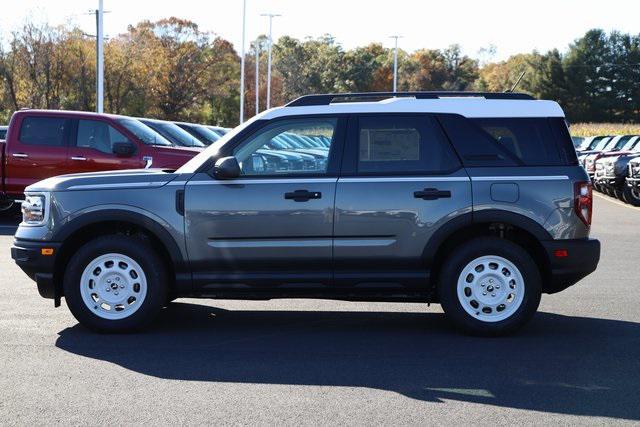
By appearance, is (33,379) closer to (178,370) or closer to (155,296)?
(178,370)

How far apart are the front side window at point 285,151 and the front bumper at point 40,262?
5.45 ft

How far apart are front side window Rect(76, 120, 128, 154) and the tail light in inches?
400

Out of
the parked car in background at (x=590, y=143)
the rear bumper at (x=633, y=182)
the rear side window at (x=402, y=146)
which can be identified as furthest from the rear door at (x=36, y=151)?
the parked car in background at (x=590, y=143)

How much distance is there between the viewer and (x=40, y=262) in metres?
7.77

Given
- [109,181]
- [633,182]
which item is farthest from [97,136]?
[633,182]

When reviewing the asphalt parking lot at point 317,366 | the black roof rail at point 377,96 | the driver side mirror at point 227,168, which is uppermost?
the black roof rail at point 377,96

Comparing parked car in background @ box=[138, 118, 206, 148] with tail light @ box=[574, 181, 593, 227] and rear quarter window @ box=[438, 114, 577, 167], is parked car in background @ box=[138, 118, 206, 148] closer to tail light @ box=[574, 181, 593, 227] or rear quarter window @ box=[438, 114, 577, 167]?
rear quarter window @ box=[438, 114, 577, 167]

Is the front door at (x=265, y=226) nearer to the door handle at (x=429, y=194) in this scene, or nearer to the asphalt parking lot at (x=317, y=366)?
the asphalt parking lot at (x=317, y=366)

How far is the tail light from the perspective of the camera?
7574mm

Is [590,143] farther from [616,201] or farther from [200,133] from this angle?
[200,133]

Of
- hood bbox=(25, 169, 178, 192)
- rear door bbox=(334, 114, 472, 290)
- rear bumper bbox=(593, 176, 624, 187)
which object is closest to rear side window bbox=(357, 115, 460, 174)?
rear door bbox=(334, 114, 472, 290)

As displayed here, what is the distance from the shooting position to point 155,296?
7.69 meters

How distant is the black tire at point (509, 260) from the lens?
7616mm

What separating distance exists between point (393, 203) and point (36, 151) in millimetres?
10271
